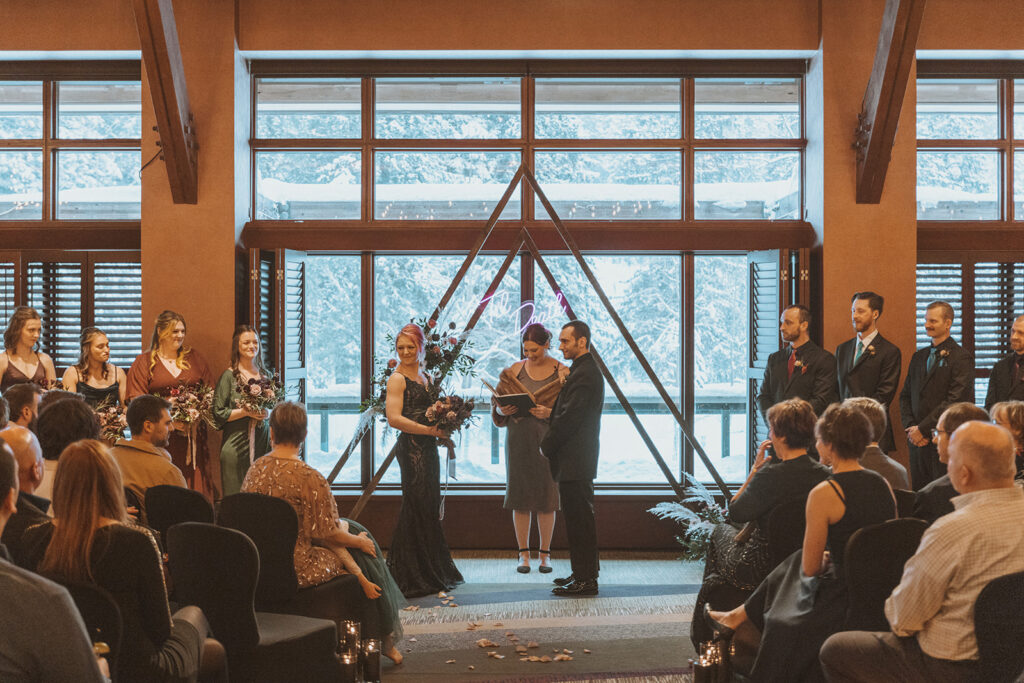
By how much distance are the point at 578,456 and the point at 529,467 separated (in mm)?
539

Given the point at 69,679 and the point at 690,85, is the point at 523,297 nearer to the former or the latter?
the point at 690,85

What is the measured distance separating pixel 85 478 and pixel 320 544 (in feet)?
4.41

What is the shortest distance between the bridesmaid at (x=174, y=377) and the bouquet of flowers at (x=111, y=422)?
373mm

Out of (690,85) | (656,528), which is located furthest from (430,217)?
(656,528)

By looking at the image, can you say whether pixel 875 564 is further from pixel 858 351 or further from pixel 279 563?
pixel 858 351

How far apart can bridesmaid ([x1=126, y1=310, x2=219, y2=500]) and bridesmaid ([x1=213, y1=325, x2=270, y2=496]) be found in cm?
18

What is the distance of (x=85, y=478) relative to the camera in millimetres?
2531

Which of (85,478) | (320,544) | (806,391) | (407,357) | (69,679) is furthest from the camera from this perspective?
(806,391)

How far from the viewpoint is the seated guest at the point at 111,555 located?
2.48 m

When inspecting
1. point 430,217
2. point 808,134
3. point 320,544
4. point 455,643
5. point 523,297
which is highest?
point 808,134

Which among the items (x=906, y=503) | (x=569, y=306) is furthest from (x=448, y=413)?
(x=906, y=503)


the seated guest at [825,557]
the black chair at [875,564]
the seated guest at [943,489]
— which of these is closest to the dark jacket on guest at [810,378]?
the seated guest at [943,489]

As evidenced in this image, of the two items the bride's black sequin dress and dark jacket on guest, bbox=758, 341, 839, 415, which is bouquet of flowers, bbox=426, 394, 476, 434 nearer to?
the bride's black sequin dress

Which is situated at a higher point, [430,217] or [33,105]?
[33,105]
